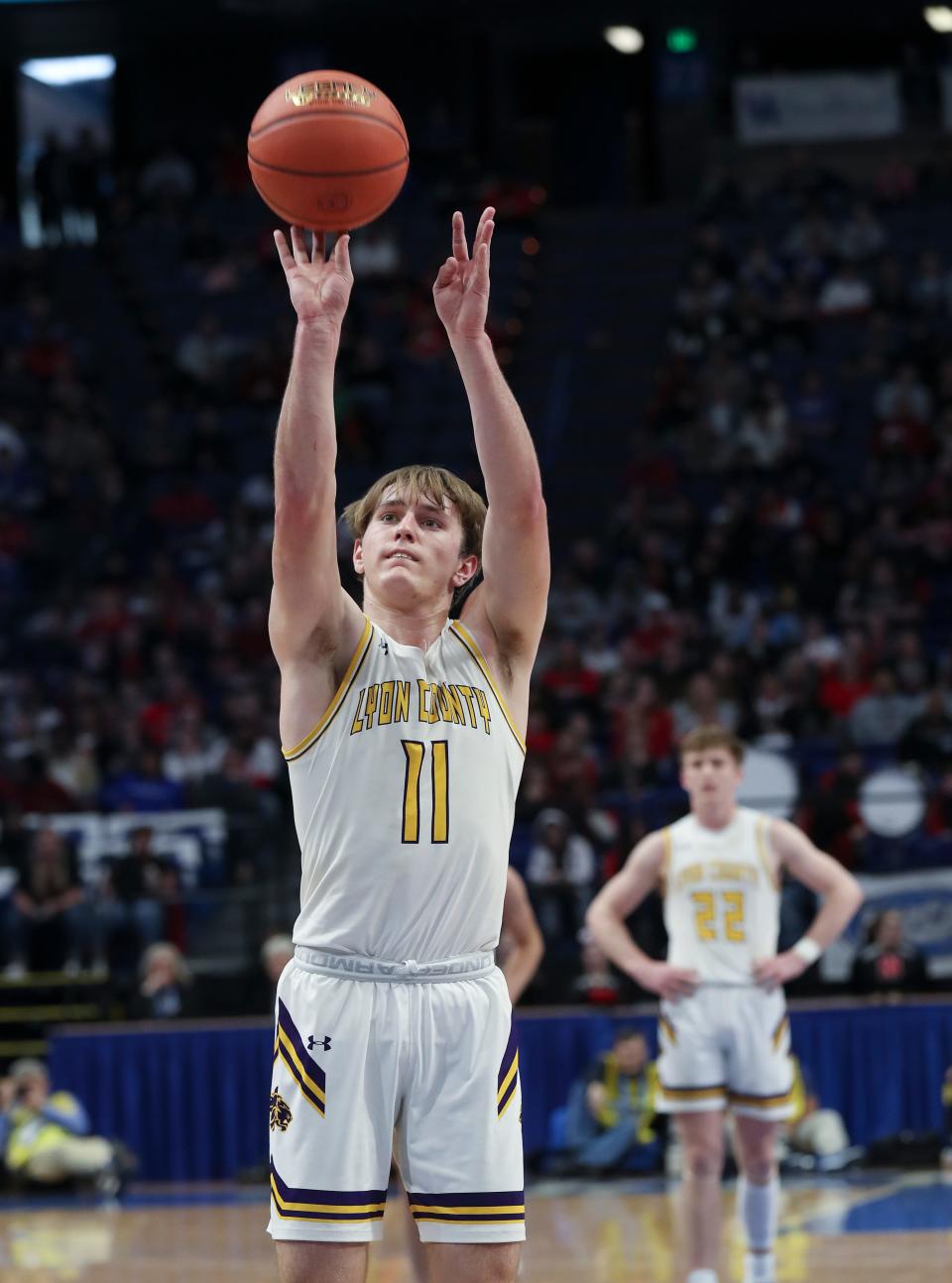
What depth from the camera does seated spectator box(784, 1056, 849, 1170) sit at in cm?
1249

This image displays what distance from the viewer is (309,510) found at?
420 centimetres

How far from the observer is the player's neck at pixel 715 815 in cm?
849

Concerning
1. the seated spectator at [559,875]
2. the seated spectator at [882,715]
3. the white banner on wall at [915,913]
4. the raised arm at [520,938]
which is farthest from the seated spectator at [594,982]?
the raised arm at [520,938]

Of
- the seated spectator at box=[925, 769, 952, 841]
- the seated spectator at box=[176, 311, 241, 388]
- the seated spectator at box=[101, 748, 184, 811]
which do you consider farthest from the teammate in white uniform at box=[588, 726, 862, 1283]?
the seated spectator at box=[176, 311, 241, 388]

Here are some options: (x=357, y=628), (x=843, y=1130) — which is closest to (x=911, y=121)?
(x=843, y=1130)

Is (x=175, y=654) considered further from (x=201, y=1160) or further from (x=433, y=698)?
(x=433, y=698)

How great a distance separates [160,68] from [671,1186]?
63.5 ft

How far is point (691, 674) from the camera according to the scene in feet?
53.4

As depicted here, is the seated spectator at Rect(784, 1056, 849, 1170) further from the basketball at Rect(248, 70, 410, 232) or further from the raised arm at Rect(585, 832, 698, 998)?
the basketball at Rect(248, 70, 410, 232)

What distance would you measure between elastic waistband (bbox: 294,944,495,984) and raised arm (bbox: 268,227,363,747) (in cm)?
48

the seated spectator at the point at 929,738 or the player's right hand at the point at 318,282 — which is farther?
the seated spectator at the point at 929,738

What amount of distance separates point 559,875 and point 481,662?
9.39 metres

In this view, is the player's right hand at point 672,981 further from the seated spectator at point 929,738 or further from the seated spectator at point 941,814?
the seated spectator at point 929,738

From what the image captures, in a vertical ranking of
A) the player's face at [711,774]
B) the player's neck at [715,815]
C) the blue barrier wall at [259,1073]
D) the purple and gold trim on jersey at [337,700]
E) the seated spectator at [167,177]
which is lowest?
the blue barrier wall at [259,1073]
